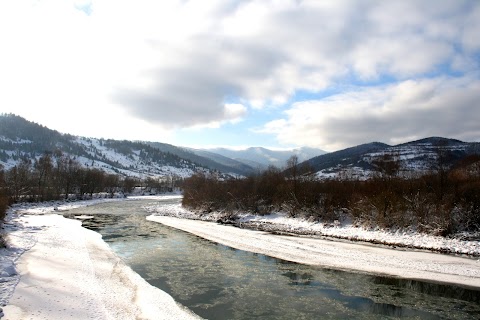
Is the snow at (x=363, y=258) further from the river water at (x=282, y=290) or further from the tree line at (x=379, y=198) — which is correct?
the tree line at (x=379, y=198)

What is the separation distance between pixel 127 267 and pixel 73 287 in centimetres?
550

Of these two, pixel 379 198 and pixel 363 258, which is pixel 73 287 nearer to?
pixel 363 258

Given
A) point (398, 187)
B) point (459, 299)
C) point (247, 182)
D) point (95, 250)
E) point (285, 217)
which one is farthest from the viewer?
point (247, 182)

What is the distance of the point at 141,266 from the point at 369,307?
14714 mm

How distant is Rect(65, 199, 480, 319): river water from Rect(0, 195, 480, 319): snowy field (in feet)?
4.88

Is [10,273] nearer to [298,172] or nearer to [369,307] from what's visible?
A: [369,307]

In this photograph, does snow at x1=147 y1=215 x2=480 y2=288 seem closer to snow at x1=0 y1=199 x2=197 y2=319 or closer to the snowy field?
the snowy field

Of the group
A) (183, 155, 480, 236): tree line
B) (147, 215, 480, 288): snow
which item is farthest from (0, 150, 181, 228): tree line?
(147, 215, 480, 288): snow

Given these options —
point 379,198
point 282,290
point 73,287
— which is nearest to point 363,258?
point 282,290

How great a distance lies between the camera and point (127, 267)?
70.7ft

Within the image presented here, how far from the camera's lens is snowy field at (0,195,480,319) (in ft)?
45.4

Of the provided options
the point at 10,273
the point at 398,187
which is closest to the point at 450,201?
the point at 398,187

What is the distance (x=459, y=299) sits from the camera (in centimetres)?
1681

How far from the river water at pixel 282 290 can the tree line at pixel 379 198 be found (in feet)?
51.3
